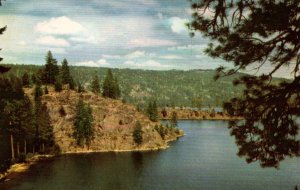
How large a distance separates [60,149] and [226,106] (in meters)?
112

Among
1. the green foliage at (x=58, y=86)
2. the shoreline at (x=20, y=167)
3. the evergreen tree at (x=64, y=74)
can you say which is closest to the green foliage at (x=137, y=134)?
the shoreline at (x=20, y=167)

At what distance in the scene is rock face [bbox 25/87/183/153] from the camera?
127625 mm

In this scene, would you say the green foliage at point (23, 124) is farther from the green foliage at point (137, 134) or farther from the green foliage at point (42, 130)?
the green foliage at point (137, 134)

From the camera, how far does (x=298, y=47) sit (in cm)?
1256

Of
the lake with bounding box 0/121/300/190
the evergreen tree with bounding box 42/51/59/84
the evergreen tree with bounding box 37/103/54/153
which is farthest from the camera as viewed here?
the evergreen tree with bounding box 42/51/59/84

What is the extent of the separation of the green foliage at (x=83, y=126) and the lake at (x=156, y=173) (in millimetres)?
8601

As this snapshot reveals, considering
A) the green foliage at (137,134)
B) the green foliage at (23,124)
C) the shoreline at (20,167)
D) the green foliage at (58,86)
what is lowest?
the shoreline at (20,167)

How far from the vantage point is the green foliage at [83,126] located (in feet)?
410

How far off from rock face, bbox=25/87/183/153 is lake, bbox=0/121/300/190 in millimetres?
6892

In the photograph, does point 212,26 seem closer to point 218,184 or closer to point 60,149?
point 218,184

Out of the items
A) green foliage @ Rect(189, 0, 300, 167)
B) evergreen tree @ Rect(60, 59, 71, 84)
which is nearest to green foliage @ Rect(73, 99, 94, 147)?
evergreen tree @ Rect(60, 59, 71, 84)

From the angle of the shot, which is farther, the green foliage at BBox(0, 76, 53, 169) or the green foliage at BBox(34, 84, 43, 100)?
the green foliage at BBox(34, 84, 43, 100)

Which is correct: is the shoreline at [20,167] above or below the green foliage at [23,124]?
below

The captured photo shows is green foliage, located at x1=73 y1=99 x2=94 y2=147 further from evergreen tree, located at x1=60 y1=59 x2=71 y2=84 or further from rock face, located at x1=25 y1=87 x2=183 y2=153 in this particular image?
evergreen tree, located at x1=60 y1=59 x2=71 y2=84
